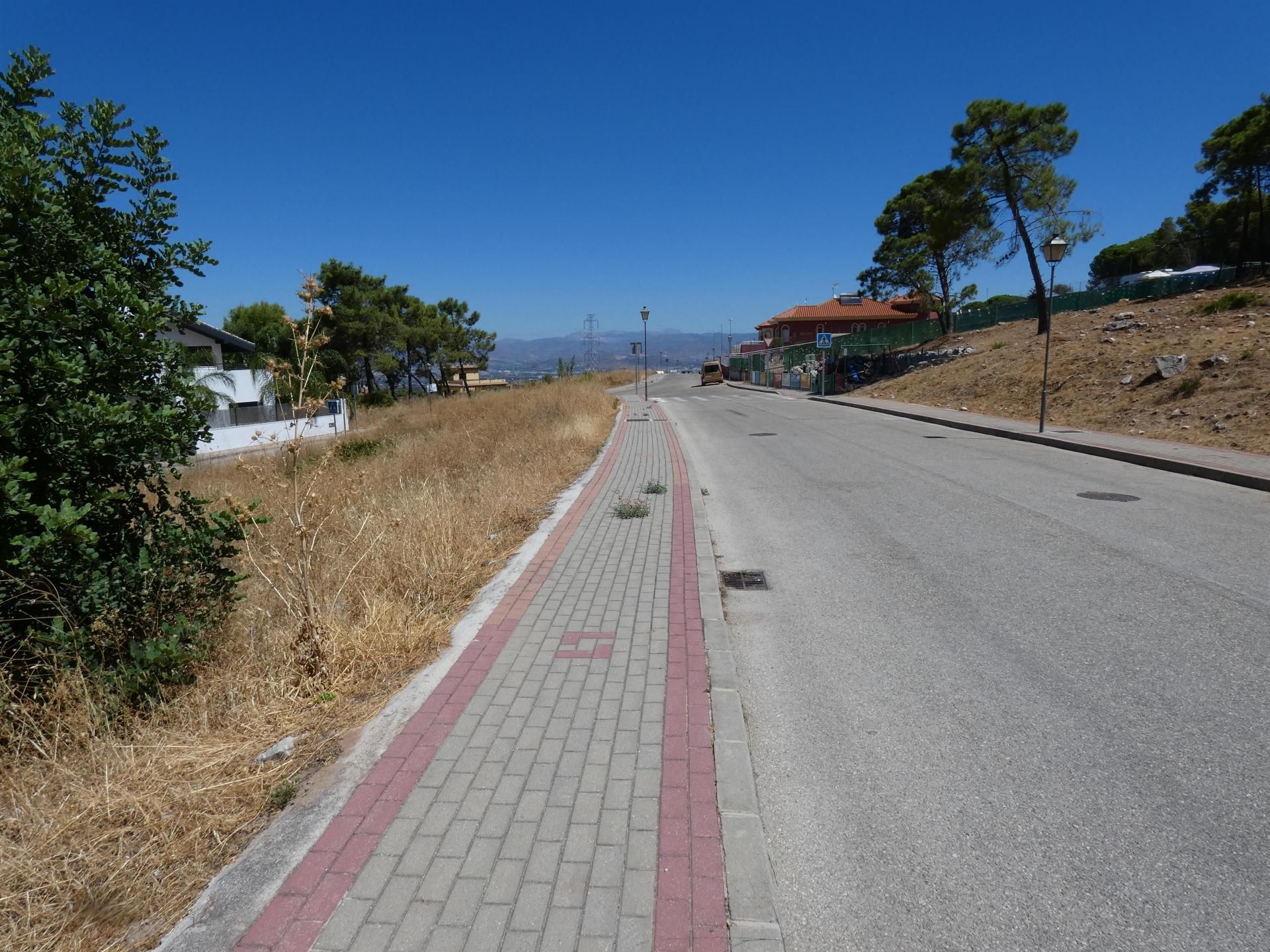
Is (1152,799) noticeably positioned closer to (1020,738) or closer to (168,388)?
(1020,738)

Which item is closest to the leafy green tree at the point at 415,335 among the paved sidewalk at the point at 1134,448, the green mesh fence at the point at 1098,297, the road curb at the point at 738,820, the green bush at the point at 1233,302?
the green mesh fence at the point at 1098,297

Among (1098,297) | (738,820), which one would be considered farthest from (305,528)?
(1098,297)

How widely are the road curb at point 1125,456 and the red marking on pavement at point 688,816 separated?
9.18 meters

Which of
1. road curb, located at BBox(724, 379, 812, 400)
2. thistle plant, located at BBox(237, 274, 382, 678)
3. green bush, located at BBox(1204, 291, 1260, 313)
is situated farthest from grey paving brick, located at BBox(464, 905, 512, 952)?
road curb, located at BBox(724, 379, 812, 400)

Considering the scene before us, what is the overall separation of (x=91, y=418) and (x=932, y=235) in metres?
34.9

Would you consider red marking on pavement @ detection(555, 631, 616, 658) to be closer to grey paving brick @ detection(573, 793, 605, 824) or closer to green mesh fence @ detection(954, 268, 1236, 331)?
grey paving brick @ detection(573, 793, 605, 824)

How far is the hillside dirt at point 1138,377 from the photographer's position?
45.9ft

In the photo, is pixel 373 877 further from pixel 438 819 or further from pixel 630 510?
pixel 630 510

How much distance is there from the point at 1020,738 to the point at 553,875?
7.94 ft

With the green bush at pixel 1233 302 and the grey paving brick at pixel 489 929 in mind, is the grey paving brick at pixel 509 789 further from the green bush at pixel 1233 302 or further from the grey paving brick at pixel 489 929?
the green bush at pixel 1233 302

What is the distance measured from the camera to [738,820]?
2.89 metres

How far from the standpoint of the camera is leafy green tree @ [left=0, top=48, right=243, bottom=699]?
10.1ft

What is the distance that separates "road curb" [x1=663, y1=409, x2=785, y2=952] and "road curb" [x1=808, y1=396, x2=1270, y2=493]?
9.13 meters

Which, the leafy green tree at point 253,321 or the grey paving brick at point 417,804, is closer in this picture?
the grey paving brick at point 417,804
